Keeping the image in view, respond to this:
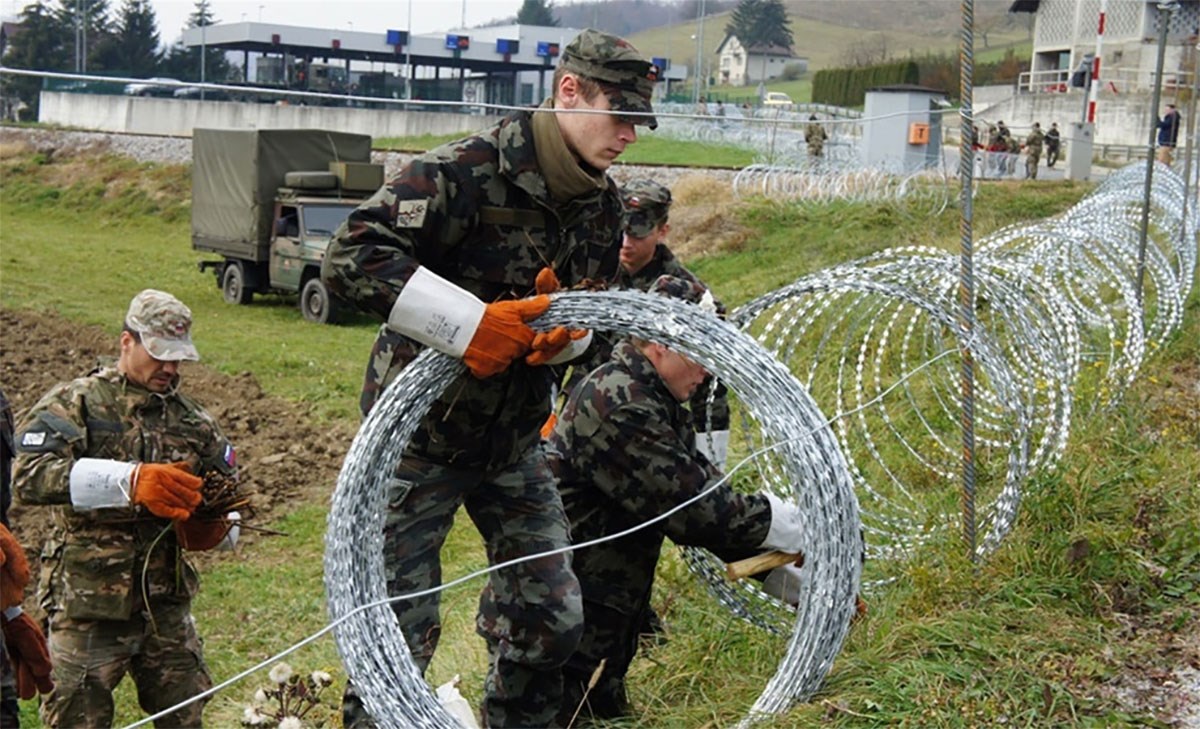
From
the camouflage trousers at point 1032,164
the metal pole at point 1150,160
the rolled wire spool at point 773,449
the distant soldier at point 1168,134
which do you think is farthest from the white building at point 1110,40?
the rolled wire spool at point 773,449

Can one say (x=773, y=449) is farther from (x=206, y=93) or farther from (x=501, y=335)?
(x=206, y=93)

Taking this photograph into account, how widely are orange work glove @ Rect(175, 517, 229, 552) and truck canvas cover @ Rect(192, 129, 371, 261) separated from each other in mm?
16832

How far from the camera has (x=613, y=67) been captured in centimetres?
375

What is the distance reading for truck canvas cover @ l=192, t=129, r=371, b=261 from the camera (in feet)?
69.7

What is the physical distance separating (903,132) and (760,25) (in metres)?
81.1

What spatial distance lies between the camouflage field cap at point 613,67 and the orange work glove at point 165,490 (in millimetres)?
1786

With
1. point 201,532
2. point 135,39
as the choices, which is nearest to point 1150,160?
point 201,532

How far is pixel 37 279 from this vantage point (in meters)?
22.5

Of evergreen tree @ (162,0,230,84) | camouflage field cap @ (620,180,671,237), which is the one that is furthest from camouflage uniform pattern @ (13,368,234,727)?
evergreen tree @ (162,0,230,84)

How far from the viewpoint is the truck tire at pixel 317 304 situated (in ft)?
61.9

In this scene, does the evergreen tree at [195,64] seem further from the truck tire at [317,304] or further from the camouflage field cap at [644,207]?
the camouflage field cap at [644,207]

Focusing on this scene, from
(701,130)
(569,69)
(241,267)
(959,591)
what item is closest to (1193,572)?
(959,591)

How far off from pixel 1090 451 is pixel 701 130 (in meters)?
34.3

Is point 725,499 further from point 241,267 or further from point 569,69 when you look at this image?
point 241,267
